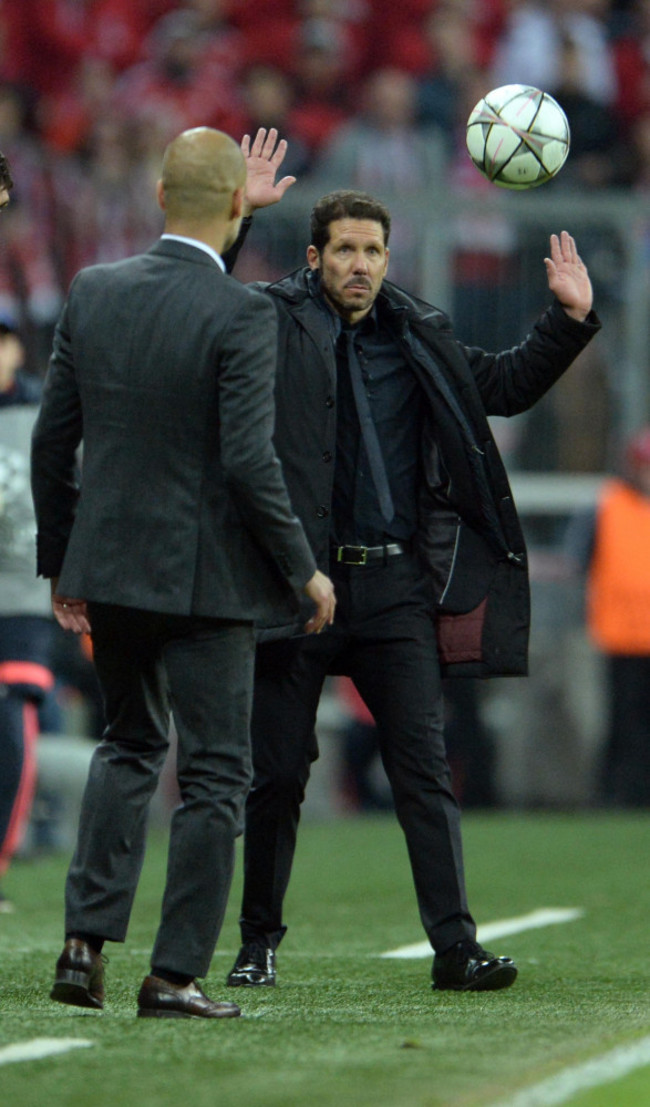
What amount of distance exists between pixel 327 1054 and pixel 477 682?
773 centimetres

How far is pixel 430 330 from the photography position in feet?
17.5

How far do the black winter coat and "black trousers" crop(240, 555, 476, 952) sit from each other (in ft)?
0.42

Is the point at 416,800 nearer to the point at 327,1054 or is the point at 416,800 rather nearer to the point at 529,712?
the point at 327,1054

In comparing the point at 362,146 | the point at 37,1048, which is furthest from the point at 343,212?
the point at 362,146

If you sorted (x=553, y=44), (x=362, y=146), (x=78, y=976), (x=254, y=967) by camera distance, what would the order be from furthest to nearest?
(x=553, y=44) < (x=362, y=146) < (x=254, y=967) < (x=78, y=976)

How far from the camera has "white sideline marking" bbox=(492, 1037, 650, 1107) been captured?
337 cm

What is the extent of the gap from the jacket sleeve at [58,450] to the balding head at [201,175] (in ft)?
1.13

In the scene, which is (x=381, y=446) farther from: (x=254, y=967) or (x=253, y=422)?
(x=254, y=967)

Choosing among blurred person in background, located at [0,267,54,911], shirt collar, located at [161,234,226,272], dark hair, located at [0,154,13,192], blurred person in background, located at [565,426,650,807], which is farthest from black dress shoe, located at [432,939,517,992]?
blurred person in background, located at [565,426,650,807]

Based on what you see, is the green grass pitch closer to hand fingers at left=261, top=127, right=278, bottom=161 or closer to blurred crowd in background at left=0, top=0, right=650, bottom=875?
hand fingers at left=261, top=127, right=278, bottom=161

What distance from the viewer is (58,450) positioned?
4398mm

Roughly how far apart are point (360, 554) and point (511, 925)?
2046 millimetres

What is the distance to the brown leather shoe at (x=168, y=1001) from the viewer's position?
4.27 m

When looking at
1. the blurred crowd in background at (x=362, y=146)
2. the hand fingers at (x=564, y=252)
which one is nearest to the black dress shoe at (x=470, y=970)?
the hand fingers at (x=564, y=252)
